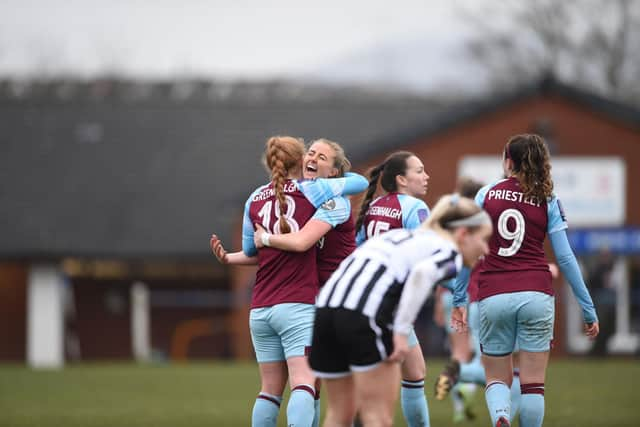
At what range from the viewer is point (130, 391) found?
16578 millimetres

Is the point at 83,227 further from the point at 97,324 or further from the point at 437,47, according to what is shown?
the point at 437,47

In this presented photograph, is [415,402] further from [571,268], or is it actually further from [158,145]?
[158,145]

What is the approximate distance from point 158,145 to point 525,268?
85.8 ft

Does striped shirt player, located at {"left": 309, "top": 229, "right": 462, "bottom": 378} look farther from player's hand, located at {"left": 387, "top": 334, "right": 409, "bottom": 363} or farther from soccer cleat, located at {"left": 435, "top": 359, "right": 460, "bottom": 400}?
soccer cleat, located at {"left": 435, "top": 359, "right": 460, "bottom": 400}

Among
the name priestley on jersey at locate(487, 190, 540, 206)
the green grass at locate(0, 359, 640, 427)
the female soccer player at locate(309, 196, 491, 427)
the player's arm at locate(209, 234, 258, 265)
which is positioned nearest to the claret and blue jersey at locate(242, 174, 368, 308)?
the player's arm at locate(209, 234, 258, 265)

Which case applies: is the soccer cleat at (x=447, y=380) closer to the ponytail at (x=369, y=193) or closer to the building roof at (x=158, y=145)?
the ponytail at (x=369, y=193)

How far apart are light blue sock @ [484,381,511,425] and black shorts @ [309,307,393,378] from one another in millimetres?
2131

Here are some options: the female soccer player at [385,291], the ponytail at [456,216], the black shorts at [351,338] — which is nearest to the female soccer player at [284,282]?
the black shorts at [351,338]

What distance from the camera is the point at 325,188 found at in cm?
786

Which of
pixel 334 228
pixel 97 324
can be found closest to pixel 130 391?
pixel 334 228

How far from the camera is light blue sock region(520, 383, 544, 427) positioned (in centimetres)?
820

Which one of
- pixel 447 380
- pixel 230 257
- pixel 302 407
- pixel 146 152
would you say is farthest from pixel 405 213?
pixel 146 152

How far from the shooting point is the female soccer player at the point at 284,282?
7.75m

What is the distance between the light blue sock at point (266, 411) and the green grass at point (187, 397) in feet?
11.8
